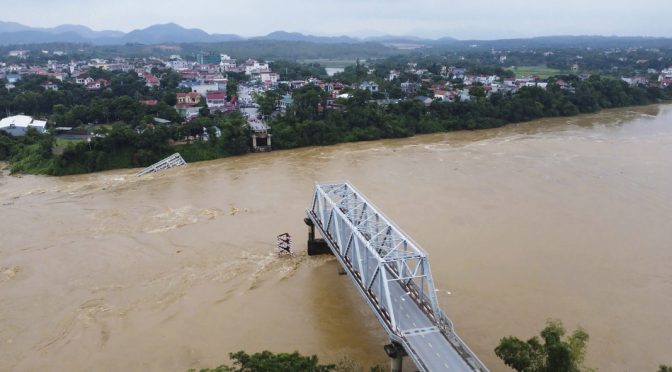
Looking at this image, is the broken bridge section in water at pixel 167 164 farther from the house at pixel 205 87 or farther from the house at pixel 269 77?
the house at pixel 269 77

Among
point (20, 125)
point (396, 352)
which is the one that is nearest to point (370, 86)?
point (20, 125)

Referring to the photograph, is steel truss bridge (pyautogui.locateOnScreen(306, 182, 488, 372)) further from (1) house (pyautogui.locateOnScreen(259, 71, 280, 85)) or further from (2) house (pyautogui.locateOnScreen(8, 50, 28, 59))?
(2) house (pyautogui.locateOnScreen(8, 50, 28, 59))

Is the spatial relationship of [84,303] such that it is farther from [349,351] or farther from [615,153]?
[615,153]

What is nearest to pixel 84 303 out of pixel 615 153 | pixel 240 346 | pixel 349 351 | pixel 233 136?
pixel 240 346

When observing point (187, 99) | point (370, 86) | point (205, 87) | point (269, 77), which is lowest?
point (187, 99)

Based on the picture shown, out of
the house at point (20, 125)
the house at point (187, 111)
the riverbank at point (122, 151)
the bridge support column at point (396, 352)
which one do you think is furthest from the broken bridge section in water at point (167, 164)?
the bridge support column at point (396, 352)

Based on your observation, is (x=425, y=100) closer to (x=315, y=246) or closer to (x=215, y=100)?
(x=215, y=100)
